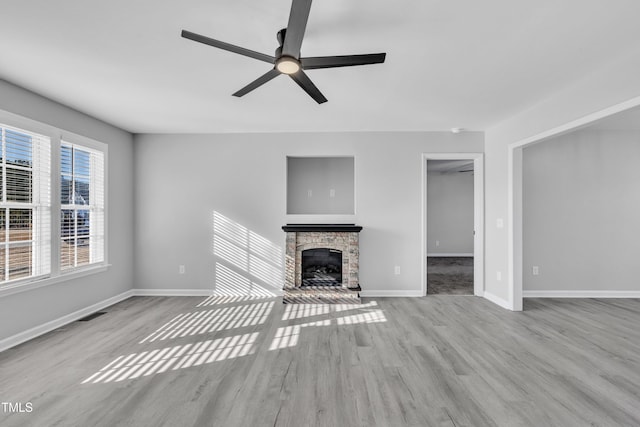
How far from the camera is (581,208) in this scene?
4406 mm

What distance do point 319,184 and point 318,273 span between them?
64.2 inches

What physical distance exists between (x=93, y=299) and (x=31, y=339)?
88cm

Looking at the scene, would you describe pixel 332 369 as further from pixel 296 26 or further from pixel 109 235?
pixel 109 235

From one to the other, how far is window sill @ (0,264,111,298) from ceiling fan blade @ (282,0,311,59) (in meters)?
3.40

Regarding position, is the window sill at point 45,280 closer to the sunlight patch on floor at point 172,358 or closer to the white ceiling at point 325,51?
the sunlight patch on floor at point 172,358

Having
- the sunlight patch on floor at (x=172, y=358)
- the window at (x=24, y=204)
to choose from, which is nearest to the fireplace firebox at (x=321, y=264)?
the sunlight patch on floor at (x=172, y=358)

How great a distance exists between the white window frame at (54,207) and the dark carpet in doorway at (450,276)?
494cm

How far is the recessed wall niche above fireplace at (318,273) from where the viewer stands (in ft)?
13.8

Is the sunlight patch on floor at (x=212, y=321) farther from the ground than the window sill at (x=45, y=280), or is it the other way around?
the window sill at (x=45, y=280)

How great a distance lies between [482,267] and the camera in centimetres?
446

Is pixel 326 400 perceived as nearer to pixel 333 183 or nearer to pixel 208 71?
pixel 208 71

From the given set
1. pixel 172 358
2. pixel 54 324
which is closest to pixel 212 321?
pixel 172 358

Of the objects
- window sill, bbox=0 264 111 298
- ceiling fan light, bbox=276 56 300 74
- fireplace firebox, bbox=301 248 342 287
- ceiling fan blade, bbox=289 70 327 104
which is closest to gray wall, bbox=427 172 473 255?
fireplace firebox, bbox=301 248 342 287

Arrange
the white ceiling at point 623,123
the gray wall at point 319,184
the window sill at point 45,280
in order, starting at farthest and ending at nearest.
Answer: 1. the gray wall at point 319,184
2. the white ceiling at point 623,123
3. the window sill at point 45,280
